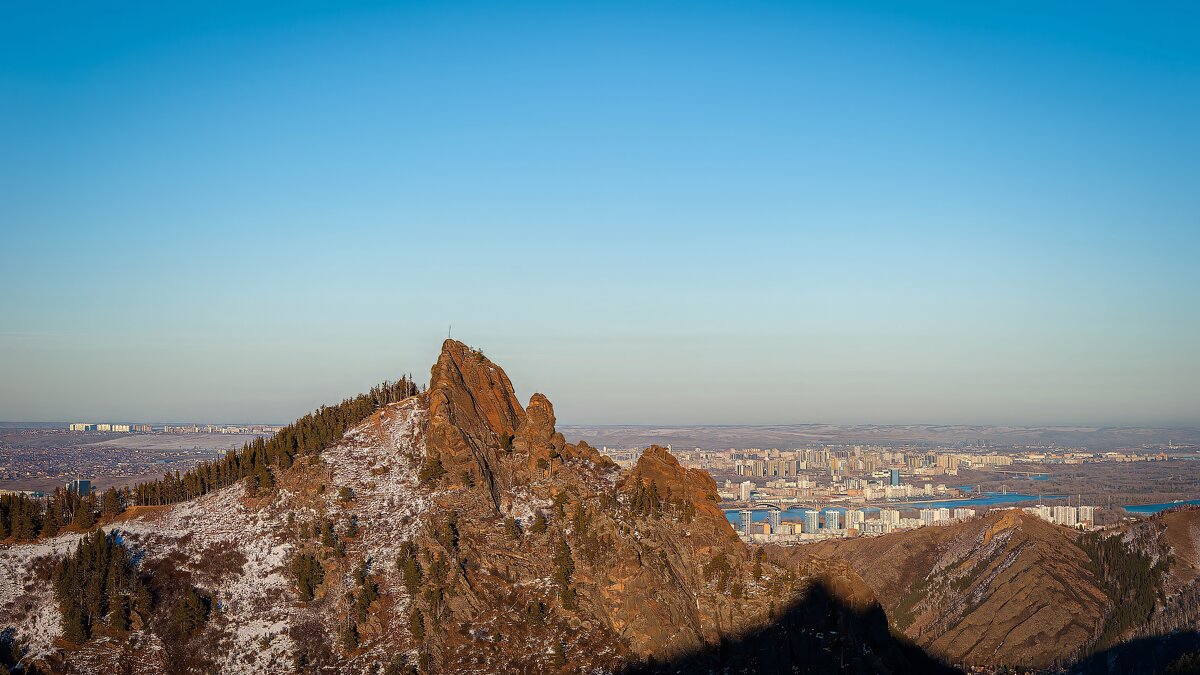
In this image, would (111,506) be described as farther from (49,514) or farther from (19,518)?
(19,518)

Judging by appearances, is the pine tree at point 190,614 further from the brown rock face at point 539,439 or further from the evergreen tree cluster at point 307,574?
the brown rock face at point 539,439

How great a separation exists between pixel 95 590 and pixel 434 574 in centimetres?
3251

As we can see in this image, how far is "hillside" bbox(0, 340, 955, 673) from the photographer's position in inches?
3826

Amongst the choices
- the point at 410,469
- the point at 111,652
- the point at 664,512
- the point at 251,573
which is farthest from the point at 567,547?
the point at 111,652

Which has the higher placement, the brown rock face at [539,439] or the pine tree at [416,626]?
the brown rock face at [539,439]

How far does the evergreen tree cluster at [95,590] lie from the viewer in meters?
95.9

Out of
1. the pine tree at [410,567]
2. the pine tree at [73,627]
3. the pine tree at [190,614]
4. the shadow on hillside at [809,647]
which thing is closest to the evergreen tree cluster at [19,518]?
the pine tree at [73,627]

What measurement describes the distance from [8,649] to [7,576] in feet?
31.1

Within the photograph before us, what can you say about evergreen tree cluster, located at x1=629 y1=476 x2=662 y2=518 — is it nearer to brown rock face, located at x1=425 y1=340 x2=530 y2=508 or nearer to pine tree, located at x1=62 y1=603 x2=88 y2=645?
brown rock face, located at x1=425 y1=340 x2=530 y2=508

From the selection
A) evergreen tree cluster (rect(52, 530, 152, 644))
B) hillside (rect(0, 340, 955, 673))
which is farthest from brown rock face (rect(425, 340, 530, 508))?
evergreen tree cluster (rect(52, 530, 152, 644))

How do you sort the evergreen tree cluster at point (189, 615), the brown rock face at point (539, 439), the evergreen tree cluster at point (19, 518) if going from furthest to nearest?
the brown rock face at point (539, 439), the evergreen tree cluster at point (19, 518), the evergreen tree cluster at point (189, 615)

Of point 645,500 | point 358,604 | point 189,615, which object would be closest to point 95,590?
point 189,615

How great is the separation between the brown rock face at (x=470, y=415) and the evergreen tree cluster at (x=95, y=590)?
3419 cm

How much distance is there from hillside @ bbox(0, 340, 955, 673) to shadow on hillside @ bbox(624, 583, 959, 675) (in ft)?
0.71
